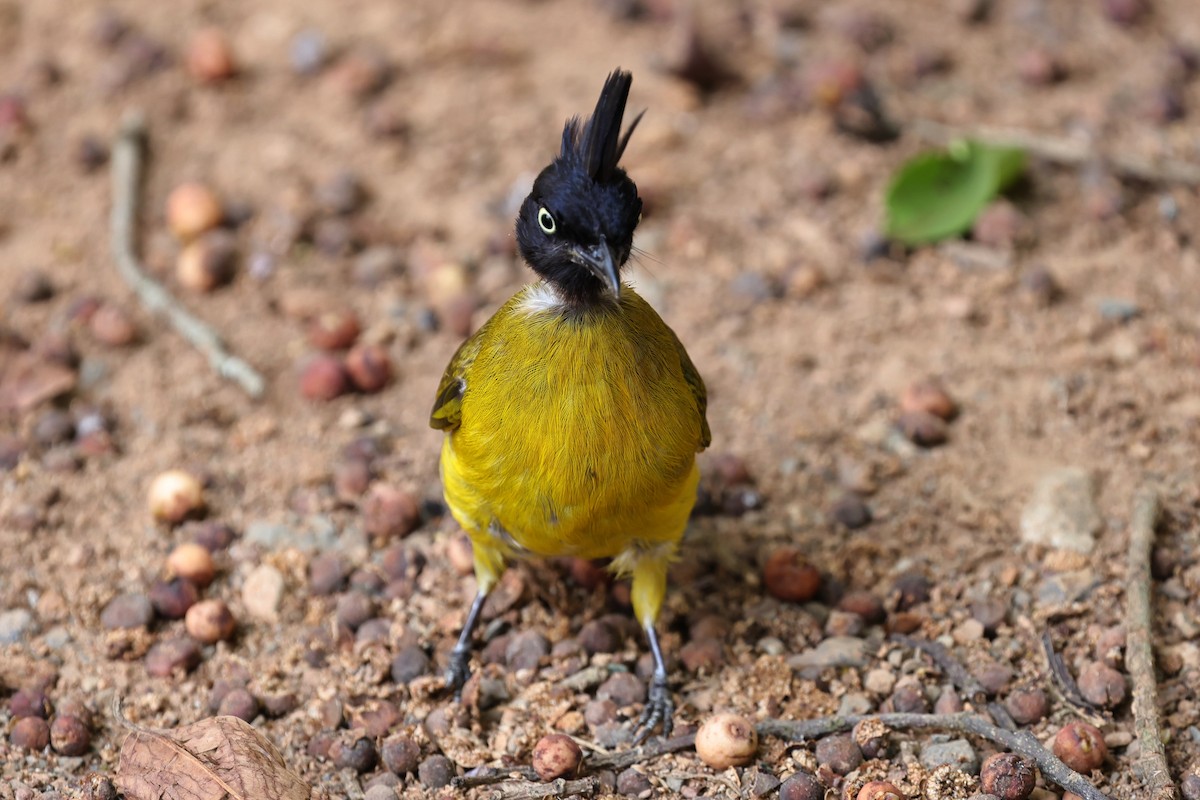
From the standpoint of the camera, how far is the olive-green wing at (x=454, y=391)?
4.57 m

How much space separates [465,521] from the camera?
15.2 ft

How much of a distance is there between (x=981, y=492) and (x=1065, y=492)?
1.11 feet

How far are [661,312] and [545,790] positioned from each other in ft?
9.57

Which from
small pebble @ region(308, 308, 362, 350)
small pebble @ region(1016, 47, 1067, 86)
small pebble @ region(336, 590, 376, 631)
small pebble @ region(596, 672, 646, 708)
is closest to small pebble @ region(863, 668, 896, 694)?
small pebble @ region(596, 672, 646, 708)

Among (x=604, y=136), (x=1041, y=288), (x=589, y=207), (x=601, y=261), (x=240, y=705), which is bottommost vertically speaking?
(x=240, y=705)

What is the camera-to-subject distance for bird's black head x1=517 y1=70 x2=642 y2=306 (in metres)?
4.00

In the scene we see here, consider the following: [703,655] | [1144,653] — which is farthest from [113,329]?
[1144,653]

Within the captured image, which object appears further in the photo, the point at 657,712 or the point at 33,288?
the point at 33,288

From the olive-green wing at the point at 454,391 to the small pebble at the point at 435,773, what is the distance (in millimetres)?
1162

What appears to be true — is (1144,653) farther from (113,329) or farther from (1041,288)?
(113,329)

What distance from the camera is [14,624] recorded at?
4.84m

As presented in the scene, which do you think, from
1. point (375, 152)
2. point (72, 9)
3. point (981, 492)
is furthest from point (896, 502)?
point (72, 9)

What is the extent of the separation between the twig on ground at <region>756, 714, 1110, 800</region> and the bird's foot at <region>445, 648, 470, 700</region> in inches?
43.4

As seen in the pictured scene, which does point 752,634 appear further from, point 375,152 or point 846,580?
point 375,152
